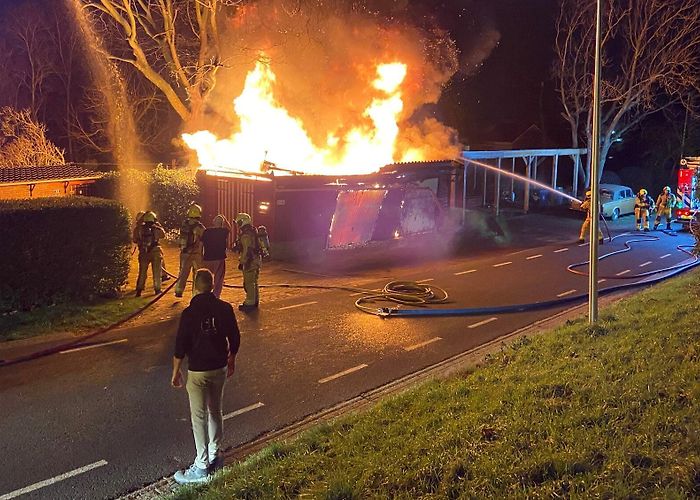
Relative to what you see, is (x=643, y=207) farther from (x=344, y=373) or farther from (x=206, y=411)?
(x=206, y=411)

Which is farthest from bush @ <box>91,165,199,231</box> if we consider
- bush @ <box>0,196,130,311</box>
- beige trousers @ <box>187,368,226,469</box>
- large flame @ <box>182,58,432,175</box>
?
beige trousers @ <box>187,368,226,469</box>

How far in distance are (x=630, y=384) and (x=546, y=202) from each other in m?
25.7

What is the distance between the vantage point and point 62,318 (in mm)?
9266

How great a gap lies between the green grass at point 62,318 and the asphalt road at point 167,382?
62 cm

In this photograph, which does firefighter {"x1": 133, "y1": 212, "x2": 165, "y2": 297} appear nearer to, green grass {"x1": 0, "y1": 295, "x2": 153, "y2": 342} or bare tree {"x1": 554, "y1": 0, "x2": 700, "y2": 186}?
green grass {"x1": 0, "y1": 295, "x2": 153, "y2": 342}

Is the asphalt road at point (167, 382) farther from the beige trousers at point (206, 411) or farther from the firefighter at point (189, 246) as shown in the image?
the firefighter at point (189, 246)

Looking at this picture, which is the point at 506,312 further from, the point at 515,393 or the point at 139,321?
the point at 139,321

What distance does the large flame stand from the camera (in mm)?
19281

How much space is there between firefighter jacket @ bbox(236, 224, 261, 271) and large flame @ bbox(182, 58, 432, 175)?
864cm

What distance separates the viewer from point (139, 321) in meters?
9.73

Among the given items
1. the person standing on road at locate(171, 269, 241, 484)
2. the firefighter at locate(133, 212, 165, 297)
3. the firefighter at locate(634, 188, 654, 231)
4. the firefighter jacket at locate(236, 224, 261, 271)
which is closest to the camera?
the person standing on road at locate(171, 269, 241, 484)

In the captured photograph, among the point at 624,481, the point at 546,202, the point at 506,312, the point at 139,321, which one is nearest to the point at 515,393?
the point at 624,481

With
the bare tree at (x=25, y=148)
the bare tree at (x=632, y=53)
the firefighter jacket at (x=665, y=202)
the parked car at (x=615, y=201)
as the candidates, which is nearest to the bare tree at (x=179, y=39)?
the bare tree at (x=25, y=148)

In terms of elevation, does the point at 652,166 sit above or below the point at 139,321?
above
